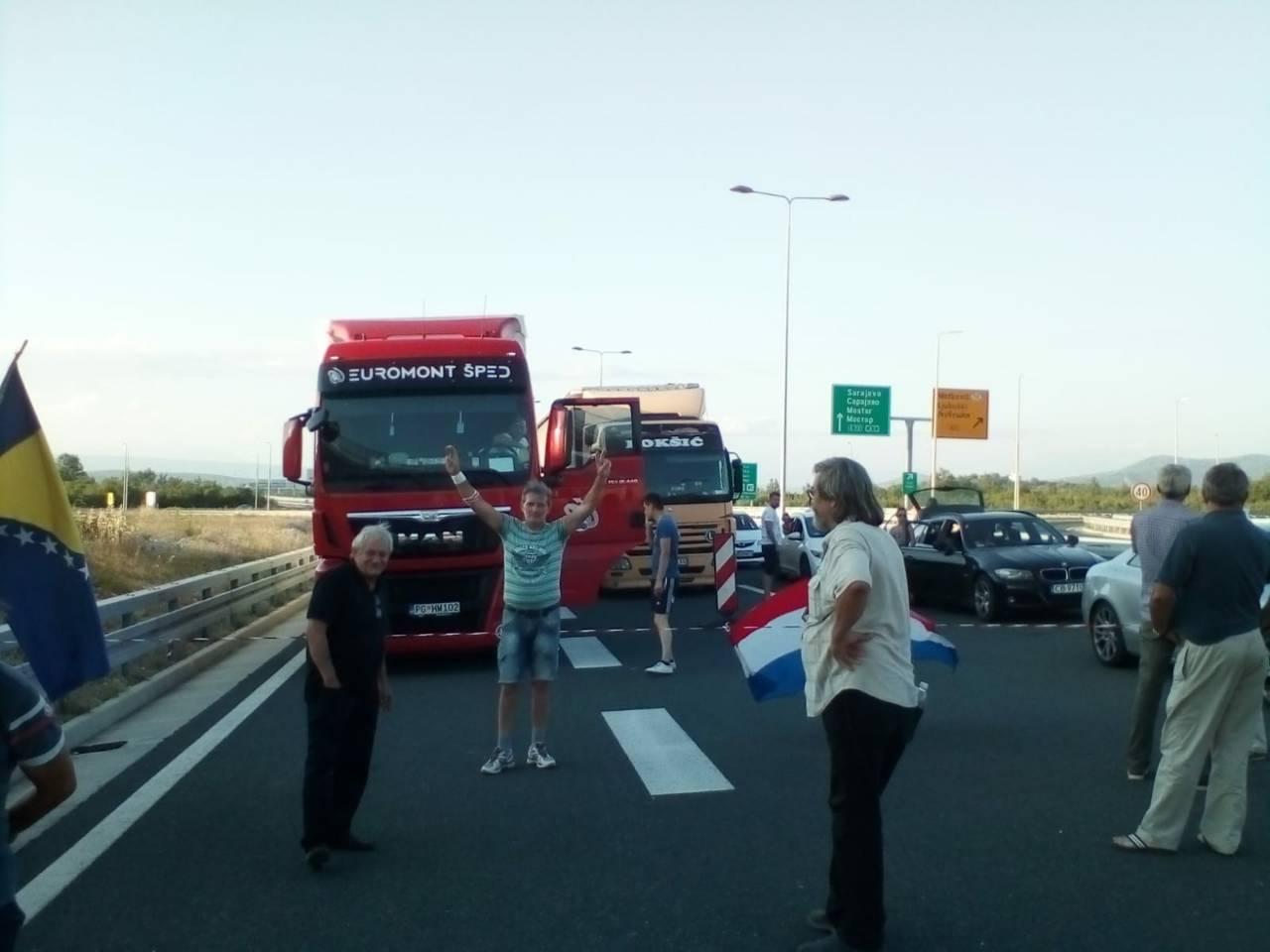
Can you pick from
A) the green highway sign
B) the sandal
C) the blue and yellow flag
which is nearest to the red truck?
the sandal

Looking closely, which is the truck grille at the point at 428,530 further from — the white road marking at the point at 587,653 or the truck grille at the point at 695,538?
the truck grille at the point at 695,538

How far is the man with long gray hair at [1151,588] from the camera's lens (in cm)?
826

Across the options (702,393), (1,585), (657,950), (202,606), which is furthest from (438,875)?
(702,393)

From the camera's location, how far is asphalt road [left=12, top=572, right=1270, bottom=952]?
5652 mm

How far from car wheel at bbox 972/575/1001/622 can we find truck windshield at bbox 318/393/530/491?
7.21 metres

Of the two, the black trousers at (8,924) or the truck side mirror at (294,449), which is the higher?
the truck side mirror at (294,449)

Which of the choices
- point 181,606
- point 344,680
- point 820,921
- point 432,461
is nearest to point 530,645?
point 344,680

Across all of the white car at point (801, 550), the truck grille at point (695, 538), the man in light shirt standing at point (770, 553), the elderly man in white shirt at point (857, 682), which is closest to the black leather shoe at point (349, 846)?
the elderly man in white shirt at point (857, 682)

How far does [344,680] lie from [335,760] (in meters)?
0.39

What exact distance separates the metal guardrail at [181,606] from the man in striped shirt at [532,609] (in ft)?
8.58

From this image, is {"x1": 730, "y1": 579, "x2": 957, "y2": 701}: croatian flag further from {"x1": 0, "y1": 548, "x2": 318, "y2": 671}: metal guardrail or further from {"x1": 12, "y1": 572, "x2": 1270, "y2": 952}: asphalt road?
{"x1": 0, "y1": 548, "x2": 318, "y2": 671}: metal guardrail

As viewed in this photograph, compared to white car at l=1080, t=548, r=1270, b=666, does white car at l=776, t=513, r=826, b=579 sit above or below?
below

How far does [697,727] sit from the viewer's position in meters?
10.3

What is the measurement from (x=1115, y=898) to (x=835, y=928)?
138cm
